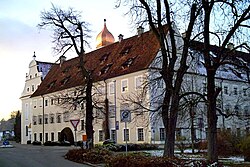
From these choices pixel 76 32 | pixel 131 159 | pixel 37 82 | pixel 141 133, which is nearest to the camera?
pixel 131 159

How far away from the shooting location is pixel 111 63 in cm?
5144

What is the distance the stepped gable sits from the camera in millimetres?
44344

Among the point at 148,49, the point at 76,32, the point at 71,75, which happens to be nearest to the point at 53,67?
the point at 71,75

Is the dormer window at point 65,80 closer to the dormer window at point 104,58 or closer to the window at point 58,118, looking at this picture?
the window at point 58,118

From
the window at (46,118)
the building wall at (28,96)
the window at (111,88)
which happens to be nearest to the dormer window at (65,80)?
the window at (46,118)

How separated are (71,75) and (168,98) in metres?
41.3

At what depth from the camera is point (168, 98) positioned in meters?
20.4

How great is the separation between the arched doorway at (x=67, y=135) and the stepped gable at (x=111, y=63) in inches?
249

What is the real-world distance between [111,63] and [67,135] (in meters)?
12.7

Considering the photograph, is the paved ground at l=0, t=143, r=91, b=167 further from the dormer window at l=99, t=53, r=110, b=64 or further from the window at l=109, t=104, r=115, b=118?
the dormer window at l=99, t=53, r=110, b=64

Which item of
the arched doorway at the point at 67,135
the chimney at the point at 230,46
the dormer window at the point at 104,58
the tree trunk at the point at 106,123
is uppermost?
the dormer window at the point at 104,58

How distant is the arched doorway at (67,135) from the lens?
5478 centimetres

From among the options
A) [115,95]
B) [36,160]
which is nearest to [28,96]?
[115,95]

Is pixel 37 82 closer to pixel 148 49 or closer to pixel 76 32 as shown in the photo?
pixel 148 49
